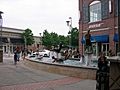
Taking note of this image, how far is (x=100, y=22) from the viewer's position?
1451 inches

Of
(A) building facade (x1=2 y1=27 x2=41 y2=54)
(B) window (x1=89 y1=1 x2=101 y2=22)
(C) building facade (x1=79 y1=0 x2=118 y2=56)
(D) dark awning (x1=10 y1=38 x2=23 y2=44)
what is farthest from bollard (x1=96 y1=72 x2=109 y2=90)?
(D) dark awning (x1=10 y1=38 x2=23 y2=44)

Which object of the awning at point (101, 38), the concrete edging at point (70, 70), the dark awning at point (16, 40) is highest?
the dark awning at point (16, 40)

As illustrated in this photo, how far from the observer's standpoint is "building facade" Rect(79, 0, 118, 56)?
3394cm

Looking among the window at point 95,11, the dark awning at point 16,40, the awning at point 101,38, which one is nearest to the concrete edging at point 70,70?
the awning at point 101,38

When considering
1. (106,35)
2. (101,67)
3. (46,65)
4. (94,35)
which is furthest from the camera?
(94,35)

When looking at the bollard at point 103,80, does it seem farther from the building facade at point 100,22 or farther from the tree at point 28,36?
the tree at point 28,36

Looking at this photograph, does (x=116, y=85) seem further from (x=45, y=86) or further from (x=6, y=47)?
(x=6, y=47)

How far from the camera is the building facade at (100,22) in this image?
3394cm

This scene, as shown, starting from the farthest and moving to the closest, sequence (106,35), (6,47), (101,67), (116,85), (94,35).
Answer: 1. (6,47)
2. (94,35)
3. (106,35)
4. (101,67)
5. (116,85)

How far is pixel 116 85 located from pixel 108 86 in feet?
0.93

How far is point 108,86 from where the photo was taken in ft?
32.0

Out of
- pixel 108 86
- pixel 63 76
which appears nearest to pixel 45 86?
pixel 63 76

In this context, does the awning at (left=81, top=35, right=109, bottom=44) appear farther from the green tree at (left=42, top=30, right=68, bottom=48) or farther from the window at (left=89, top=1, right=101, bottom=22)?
the green tree at (left=42, top=30, right=68, bottom=48)

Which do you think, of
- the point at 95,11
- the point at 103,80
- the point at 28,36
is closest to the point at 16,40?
the point at 28,36
